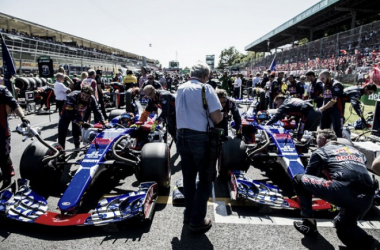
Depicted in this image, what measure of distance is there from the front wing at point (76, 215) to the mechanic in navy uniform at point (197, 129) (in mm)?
573

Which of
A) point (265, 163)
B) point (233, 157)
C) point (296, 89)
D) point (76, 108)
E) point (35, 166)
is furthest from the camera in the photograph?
point (296, 89)

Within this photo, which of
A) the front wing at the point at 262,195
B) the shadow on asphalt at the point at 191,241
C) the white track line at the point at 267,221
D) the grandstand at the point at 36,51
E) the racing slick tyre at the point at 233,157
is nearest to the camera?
the shadow on asphalt at the point at 191,241

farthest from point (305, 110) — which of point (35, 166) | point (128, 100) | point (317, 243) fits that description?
point (128, 100)

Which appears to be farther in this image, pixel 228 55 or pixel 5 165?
pixel 228 55

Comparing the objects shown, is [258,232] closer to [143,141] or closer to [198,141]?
[198,141]

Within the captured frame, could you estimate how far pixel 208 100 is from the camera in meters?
2.70

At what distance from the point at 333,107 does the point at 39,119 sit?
9.58 metres

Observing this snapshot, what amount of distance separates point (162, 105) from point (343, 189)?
3.26 meters

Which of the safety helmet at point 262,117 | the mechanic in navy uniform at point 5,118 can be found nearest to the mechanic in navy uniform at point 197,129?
the mechanic in navy uniform at point 5,118

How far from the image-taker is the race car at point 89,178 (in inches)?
112

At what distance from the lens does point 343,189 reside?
98.6 inches

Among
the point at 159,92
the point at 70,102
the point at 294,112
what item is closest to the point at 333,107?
the point at 294,112

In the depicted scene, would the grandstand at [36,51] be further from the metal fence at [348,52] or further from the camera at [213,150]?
the metal fence at [348,52]

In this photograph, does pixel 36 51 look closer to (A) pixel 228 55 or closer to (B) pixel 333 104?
(B) pixel 333 104
